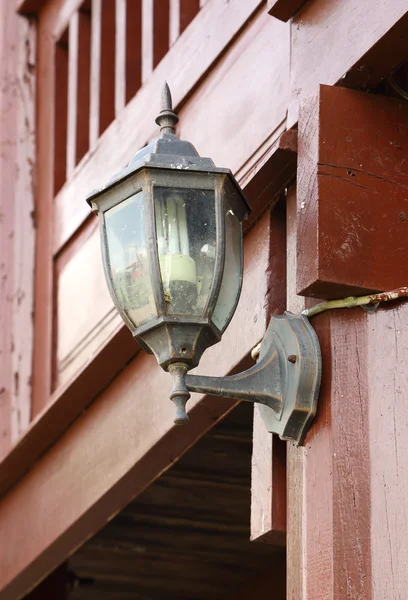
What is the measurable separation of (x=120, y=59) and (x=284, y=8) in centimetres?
196

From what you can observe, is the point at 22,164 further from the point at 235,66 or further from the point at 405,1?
the point at 405,1

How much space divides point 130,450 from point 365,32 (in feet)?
6.14

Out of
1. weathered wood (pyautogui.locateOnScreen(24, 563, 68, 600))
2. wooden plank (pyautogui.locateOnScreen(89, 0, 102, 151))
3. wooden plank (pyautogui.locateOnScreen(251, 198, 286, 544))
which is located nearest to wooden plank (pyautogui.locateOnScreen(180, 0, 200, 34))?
wooden plank (pyautogui.locateOnScreen(89, 0, 102, 151))

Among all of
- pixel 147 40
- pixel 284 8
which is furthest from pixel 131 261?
pixel 147 40

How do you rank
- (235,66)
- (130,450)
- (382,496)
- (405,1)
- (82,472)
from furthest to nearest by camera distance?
(82,472), (130,450), (235,66), (405,1), (382,496)

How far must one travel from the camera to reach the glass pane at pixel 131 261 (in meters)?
3.21

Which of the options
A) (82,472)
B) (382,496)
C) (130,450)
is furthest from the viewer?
(82,472)

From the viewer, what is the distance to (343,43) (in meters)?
3.55

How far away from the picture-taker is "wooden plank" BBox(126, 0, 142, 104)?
565 centimetres

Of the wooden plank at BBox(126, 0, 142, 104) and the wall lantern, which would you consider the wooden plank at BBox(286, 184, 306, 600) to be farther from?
the wooden plank at BBox(126, 0, 142, 104)

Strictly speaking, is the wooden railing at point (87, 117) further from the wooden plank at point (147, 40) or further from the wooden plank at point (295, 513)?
the wooden plank at point (295, 513)

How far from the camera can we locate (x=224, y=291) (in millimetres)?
3281

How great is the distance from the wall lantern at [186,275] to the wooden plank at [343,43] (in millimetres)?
443

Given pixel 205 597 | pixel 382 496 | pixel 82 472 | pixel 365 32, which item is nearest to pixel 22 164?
pixel 82 472
